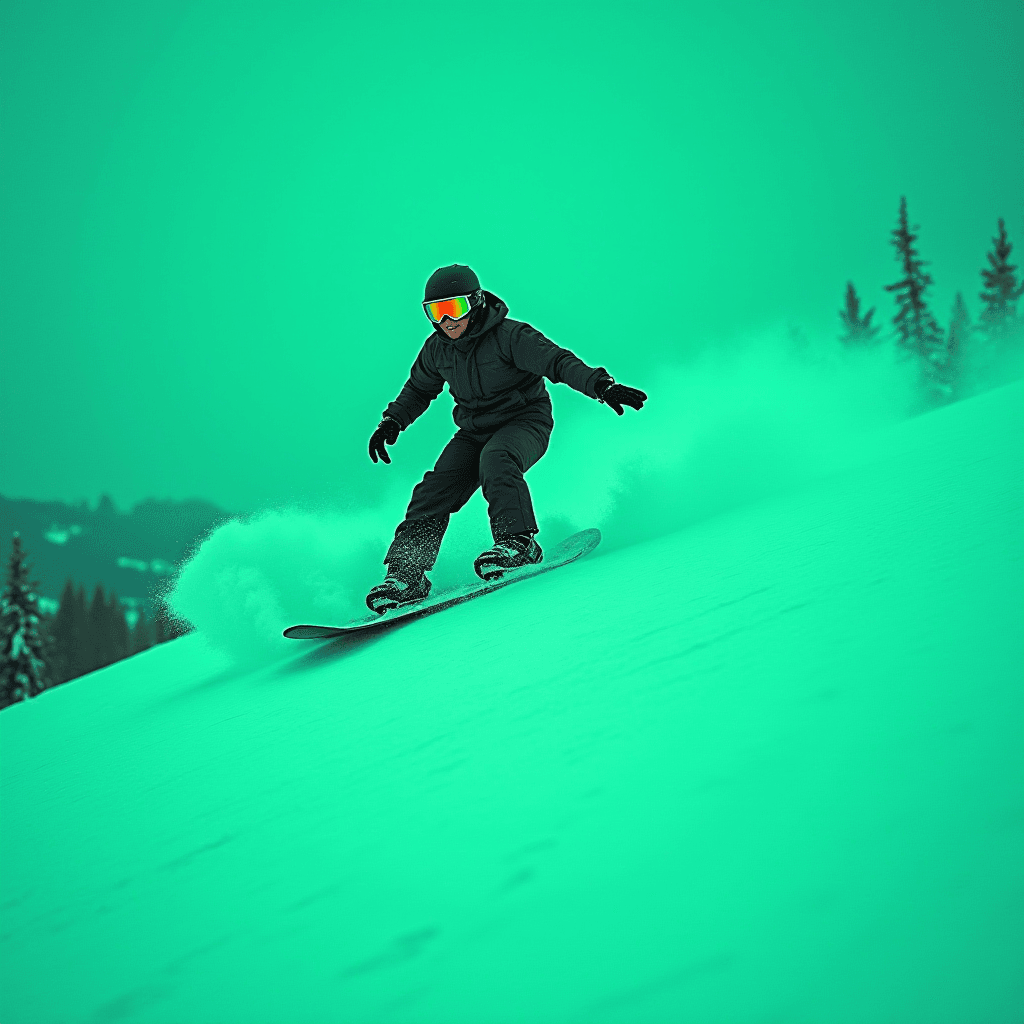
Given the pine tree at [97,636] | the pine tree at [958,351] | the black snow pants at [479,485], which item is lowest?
the black snow pants at [479,485]

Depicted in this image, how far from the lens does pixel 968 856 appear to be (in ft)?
2.66

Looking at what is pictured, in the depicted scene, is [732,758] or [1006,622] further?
[1006,622]

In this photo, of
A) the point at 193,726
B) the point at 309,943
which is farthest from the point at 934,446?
the point at 309,943

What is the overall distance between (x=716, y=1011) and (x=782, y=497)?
419 cm

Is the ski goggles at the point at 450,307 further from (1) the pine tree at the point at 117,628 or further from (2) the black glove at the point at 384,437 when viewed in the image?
(1) the pine tree at the point at 117,628

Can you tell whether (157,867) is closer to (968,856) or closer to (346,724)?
(346,724)

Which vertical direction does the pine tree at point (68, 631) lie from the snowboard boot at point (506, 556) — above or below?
above

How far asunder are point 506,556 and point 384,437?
65.4 inches

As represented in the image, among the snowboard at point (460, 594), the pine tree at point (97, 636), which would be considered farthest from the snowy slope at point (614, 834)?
the pine tree at point (97, 636)

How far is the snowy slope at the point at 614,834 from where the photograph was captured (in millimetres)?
774

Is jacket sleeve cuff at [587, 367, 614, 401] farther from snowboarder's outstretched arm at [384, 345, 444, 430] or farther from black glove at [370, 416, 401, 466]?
black glove at [370, 416, 401, 466]

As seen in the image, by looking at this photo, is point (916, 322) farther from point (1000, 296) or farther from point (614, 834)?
point (614, 834)

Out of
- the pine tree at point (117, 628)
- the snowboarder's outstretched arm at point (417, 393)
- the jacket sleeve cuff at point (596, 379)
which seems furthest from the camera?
the pine tree at point (117, 628)

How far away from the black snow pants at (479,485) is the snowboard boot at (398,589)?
0.06 m
